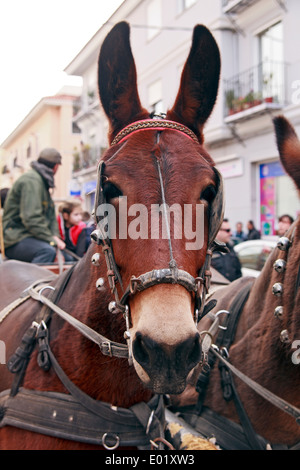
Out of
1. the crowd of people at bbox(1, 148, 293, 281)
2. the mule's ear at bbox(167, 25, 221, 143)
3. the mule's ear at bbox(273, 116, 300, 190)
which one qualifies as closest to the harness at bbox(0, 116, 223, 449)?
the mule's ear at bbox(167, 25, 221, 143)

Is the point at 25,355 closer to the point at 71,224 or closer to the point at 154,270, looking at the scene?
the point at 154,270

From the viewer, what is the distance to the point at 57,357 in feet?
7.13

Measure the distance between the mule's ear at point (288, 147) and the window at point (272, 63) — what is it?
38.4ft

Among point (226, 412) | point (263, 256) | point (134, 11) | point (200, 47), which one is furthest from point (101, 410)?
point (134, 11)

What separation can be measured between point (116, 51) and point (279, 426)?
1.89 metres

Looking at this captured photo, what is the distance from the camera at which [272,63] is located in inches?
545

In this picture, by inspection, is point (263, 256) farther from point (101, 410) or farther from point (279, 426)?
point (101, 410)

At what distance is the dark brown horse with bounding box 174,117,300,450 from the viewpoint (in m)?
2.40

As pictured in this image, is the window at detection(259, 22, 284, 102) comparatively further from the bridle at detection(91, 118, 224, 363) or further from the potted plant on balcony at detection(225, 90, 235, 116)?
the bridle at detection(91, 118, 224, 363)

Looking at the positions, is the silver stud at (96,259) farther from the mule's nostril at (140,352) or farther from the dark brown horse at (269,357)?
the dark brown horse at (269,357)

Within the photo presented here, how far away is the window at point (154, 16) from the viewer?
17547 mm

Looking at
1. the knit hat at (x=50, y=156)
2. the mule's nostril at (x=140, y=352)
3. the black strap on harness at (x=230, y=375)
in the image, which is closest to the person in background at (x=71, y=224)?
the knit hat at (x=50, y=156)

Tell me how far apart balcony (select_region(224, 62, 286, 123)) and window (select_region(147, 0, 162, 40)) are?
13.3ft

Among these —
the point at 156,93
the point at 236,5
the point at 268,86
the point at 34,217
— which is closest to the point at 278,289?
the point at 34,217
